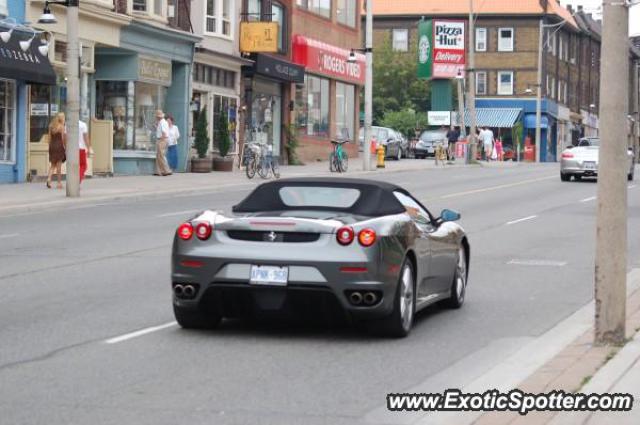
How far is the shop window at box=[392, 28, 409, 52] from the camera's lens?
96.2 m

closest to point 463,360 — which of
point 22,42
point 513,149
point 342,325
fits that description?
point 342,325

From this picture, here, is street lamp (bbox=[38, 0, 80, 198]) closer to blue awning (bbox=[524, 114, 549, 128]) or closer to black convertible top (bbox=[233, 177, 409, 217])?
black convertible top (bbox=[233, 177, 409, 217])

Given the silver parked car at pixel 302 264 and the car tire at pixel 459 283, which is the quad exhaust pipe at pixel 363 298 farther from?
the car tire at pixel 459 283

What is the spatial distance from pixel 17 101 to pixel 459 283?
2347cm

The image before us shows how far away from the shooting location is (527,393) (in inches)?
312

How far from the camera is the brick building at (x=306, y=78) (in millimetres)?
50375

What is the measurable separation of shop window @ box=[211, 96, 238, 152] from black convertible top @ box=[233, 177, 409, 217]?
3358 centimetres

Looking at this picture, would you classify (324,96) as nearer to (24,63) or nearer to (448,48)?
(448,48)

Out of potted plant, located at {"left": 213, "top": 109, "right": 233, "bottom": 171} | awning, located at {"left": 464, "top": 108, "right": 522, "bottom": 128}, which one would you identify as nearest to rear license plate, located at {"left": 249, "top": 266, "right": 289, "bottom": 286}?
potted plant, located at {"left": 213, "top": 109, "right": 233, "bottom": 171}

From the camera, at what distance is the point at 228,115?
47.5 m

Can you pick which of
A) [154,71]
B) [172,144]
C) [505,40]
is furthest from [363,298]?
[505,40]

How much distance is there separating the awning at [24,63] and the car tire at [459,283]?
21239mm

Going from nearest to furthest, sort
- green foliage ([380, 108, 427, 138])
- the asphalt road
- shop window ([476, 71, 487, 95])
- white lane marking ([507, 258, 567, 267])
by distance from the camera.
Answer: the asphalt road, white lane marking ([507, 258, 567, 267]), green foliage ([380, 108, 427, 138]), shop window ([476, 71, 487, 95])

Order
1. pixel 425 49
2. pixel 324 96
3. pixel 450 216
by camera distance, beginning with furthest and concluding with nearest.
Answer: pixel 425 49, pixel 324 96, pixel 450 216
